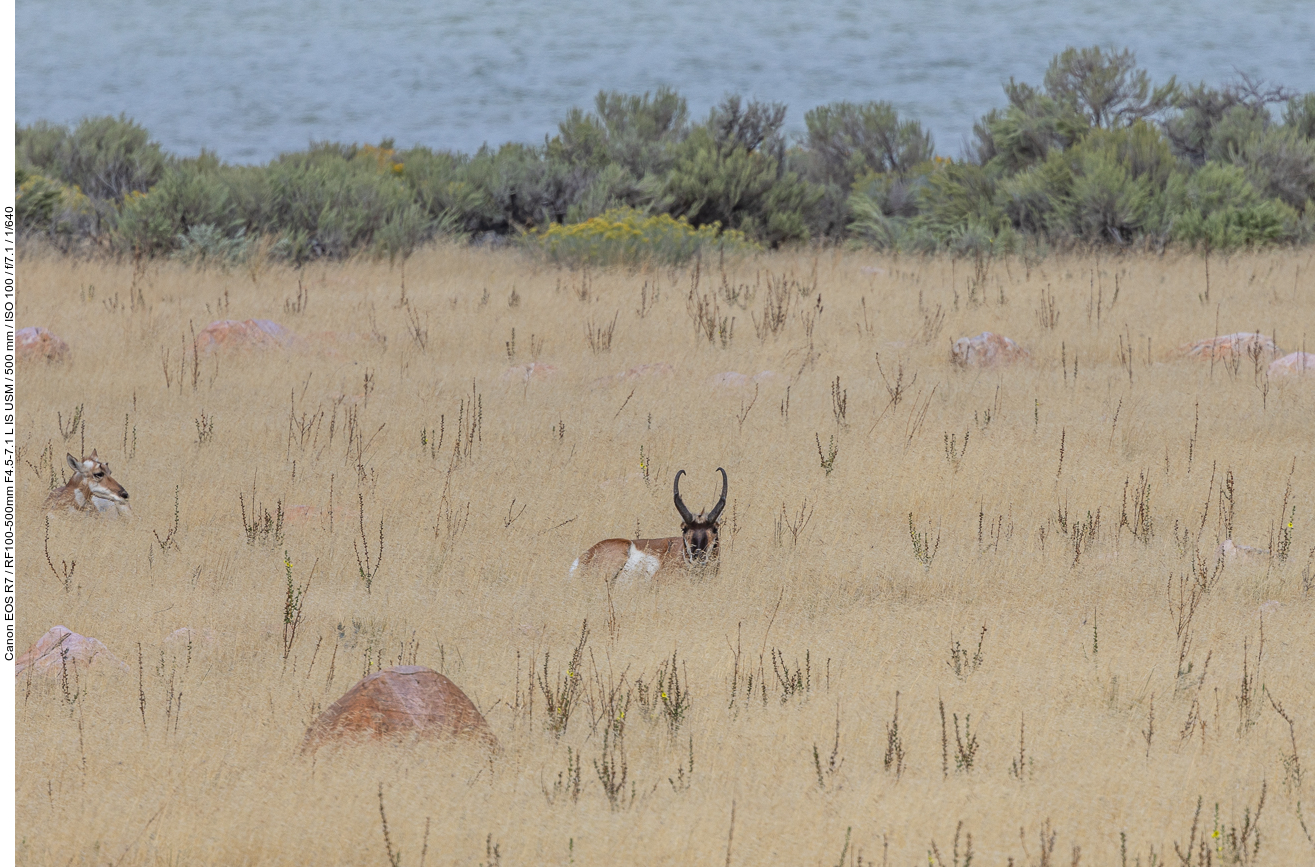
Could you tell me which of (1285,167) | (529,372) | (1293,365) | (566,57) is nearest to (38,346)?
(529,372)

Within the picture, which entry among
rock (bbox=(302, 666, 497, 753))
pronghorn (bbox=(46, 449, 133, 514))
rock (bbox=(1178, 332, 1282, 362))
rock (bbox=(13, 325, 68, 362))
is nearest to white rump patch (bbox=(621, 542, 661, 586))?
rock (bbox=(302, 666, 497, 753))

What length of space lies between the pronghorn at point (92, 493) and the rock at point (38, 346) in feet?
11.4

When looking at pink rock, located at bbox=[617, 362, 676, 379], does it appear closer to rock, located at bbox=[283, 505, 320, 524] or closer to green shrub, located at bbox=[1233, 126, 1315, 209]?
rock, located at bbox=[283, 505, 320, 524]

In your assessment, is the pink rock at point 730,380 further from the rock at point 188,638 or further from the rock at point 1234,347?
the rock at point 188,638

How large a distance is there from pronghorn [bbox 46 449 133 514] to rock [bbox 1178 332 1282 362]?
22.3ft

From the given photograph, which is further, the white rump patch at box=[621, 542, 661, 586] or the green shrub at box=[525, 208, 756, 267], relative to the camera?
the green shrub at box=[525, 208, 756, 267]

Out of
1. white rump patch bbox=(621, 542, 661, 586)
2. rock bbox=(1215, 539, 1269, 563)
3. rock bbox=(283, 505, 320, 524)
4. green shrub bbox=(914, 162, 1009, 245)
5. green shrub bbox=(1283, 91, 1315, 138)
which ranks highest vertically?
green shrub bbox=(1283, 91, 1315, 138)

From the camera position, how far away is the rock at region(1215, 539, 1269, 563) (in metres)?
5.48

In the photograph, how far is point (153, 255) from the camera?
1428 centimetres

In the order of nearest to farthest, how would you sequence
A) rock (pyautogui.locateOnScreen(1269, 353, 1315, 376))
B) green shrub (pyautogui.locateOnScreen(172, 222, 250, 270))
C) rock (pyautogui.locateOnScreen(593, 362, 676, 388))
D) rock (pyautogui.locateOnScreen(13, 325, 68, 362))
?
rock (pyautogui.locateOnScreen(1269, 353, 1315, 376))
rock (pyautogui.locateOnScreen(593, 362, 676, 388))
rock (pyautogui.locateOnScreen(13, 325, 68, 362))
green shrub (pyautogui.locateOnScreen(172, 222, 250, 270))

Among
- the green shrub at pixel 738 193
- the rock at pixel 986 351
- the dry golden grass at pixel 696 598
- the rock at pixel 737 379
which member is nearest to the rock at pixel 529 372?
the dry golden grass at pixel 696 598

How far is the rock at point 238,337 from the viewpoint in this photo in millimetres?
9984

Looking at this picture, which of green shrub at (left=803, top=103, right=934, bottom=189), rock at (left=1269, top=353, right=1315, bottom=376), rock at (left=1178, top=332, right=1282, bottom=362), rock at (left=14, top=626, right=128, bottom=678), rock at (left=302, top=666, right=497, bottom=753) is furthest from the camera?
green shrub at (left=803, top=103, right=934, bottom=189)

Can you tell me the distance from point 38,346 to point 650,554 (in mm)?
5905
